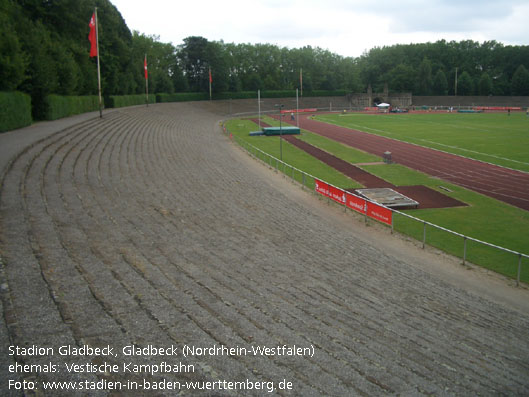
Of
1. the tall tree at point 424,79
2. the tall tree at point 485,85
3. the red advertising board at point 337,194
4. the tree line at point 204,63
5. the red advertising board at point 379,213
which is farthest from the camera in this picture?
the tall tree at point 424,79

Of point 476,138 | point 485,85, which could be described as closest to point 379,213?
point 476,138

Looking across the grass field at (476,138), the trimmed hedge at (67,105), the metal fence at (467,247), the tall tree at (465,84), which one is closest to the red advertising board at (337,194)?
the metal fence at (467,247)

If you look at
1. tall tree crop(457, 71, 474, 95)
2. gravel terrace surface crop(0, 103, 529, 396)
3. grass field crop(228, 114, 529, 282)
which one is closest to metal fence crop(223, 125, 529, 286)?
grass field crop(228, 114, 529, 282)

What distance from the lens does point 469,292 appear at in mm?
12391

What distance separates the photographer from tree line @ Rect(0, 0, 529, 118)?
35.6 m

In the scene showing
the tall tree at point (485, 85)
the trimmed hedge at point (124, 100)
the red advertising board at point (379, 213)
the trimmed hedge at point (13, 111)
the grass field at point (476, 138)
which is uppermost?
the tall tree at point (485, 85)

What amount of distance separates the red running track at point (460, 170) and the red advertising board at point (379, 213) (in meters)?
8.28

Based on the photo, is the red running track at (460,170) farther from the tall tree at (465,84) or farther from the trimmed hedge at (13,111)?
the tall tree at (465,84)

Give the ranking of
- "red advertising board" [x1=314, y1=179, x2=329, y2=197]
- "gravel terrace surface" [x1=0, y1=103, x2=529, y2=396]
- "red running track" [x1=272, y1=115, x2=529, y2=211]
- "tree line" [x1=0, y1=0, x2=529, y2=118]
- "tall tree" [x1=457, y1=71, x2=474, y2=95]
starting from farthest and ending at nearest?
"tall tree" [x1=457, y1=71, x2=474, y2=95], "tree line" [x1=0, y1=0, x2=529, y2=118], "red running track" [x1=272, y1=115, x2=529, y2=211], "red advertising board" [x1=314, y1=179, x2=329, y2=197], "gravel terrace surface" [x1=0, y1=103, x2=529, y2=396]

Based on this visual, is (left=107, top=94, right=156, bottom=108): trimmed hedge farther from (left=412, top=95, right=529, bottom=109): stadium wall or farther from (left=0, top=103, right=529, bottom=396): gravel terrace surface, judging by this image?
(left=412, top=95, right=529, bottom=109): stadium wall

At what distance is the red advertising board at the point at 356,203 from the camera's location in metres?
19.5

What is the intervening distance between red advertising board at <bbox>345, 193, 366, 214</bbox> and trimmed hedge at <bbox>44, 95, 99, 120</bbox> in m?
26.8

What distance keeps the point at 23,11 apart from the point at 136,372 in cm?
4915

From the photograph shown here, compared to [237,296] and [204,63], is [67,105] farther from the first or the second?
[204,63]
